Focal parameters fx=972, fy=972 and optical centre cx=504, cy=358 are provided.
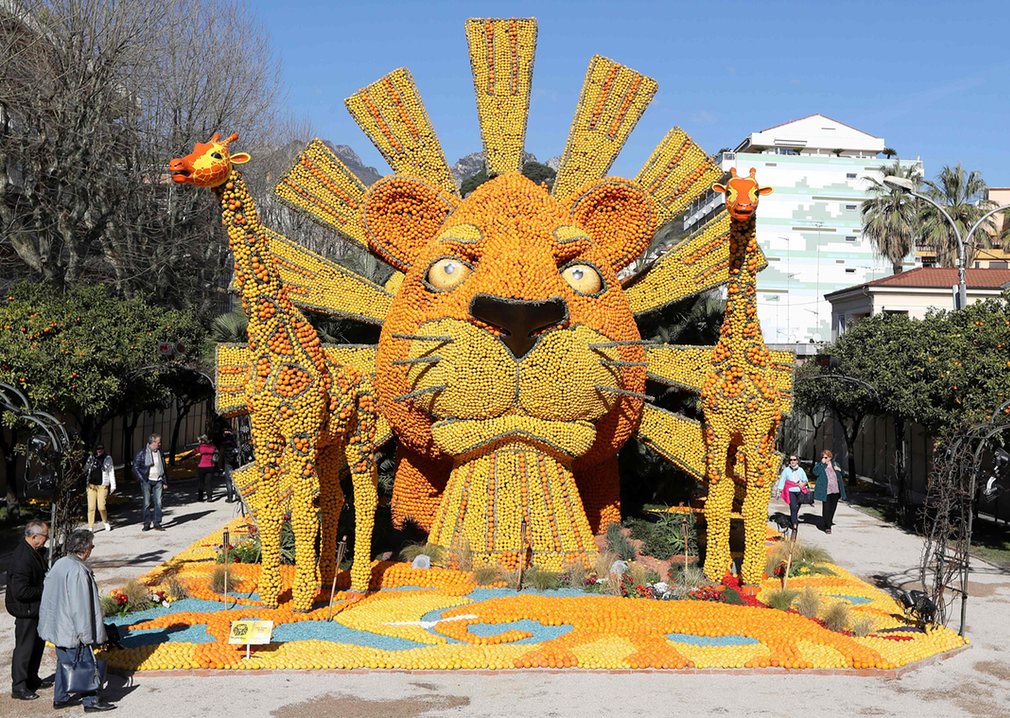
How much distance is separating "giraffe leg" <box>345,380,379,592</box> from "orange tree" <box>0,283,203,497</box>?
278 inches

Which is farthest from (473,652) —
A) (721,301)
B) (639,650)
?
(721,301)

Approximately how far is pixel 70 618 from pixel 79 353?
9.92m

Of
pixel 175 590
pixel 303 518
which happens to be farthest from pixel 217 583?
pixel 303 518

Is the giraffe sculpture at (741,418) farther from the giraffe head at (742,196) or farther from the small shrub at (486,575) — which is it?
the small shrub at (486,575)

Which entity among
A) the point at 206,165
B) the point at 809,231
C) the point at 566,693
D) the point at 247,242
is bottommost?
the point at 566,693

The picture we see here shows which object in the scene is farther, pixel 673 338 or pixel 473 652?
pixel 673 338

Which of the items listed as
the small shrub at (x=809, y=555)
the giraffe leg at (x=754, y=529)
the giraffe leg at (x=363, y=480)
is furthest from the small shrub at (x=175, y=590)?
the small shrub at (x=809, y=555)

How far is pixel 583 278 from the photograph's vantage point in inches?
492

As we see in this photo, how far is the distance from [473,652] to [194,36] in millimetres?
24243

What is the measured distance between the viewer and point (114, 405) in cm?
1977

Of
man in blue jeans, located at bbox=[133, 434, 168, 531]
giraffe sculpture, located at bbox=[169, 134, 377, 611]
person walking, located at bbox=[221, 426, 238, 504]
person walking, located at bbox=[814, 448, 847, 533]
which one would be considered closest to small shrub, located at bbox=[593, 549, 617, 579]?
giraffe sculpture, located at bbox=[169, 134, 377, 611]

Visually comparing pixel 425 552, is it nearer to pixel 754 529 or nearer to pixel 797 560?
pixel 754 529

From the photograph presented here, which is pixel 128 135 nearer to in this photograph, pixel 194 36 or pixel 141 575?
pixel 194 36

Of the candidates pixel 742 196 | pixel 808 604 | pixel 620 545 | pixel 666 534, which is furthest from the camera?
pixel 666 534
